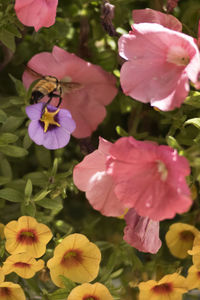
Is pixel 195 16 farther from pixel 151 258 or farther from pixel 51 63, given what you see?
pixel 151 258

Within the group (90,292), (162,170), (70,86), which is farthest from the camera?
(70,86)

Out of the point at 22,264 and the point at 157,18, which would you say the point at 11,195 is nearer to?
the point at 22,264

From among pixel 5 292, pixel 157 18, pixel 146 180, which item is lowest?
pixel 5 292

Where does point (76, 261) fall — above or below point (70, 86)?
below

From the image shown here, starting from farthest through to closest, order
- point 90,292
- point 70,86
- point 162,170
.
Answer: point 70,86
point 90,292
point 162,170

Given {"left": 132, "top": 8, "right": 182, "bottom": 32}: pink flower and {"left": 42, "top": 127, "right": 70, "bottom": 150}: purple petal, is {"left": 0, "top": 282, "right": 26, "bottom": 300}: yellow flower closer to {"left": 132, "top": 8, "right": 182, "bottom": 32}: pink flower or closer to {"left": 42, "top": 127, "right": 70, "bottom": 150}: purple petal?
{"left": 42, "top": 127, "right": 70, "bottom": 150}: purple petal

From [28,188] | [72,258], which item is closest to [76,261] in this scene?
[72,258]

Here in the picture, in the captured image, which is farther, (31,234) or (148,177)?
(31,234)
